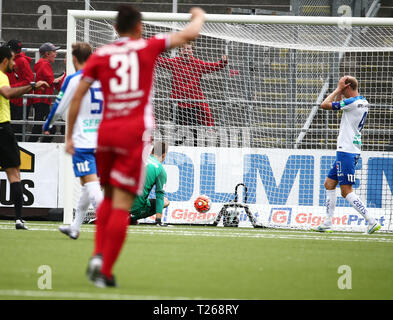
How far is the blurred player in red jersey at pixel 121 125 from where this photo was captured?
5285 millimetres

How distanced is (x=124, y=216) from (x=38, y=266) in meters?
1.65

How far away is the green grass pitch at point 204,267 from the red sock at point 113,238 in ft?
0.65

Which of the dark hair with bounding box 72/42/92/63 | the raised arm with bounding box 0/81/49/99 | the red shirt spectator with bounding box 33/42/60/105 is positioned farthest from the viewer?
the red shirt spectator with bounding box 33/42/60/105

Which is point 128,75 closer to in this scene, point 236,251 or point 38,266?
point 38,266

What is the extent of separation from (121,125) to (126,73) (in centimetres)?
38

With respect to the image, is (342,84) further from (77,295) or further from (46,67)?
(77,295)

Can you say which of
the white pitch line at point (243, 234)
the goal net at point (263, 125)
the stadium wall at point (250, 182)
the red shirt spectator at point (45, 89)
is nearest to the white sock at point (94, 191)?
the white pitch line at point (243, 234)

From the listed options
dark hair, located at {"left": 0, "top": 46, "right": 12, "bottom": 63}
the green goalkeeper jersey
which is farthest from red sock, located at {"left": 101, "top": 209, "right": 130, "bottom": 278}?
the green goalkeeper jersey

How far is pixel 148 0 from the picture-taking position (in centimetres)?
2055

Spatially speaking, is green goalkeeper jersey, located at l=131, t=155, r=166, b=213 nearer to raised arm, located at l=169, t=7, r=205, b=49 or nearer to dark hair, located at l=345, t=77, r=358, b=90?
dark hair, located at l=345, t=77, r=358, b=90

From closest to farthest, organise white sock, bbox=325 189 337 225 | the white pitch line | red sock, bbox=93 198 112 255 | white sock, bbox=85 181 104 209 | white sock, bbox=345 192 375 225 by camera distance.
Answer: red sock, bbox=93 198 112 255 → white sock, bbox=85 181 104 209 → the white pitch line → white sock, bbox=345 192 375 225 → white sock, bbox=325 189 337 225

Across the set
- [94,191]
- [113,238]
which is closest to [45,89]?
[94,191]

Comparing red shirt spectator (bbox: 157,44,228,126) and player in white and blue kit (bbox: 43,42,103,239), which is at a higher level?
red shirt spectator (bbox: 157,44,228,126)

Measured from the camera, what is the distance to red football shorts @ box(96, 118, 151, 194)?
5301 millimetres
